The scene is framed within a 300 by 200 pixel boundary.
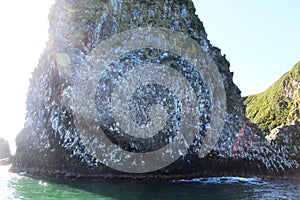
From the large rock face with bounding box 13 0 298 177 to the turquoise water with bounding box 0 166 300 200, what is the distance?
255 inches

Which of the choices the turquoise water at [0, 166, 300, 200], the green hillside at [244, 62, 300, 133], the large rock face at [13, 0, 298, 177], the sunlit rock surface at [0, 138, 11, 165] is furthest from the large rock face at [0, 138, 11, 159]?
the green hillside at [244, 62, 300, 133]

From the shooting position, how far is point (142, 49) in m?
48.2

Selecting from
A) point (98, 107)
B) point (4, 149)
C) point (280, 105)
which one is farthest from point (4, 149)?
point (280, 105)

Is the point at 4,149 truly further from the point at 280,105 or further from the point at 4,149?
the point at 280,105

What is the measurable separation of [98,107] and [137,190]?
570 inches

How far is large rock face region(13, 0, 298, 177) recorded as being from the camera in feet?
144

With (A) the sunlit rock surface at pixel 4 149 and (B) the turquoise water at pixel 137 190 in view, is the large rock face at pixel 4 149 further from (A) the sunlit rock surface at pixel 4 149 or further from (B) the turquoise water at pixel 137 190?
(B) the turquoise water at pixel 137 190

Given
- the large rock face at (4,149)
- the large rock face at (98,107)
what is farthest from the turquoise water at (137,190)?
the large rock face at (4,149)

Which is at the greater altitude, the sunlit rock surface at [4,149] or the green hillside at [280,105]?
the green hillside at [280,105]

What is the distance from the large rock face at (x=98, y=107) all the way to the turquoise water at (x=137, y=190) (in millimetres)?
6480

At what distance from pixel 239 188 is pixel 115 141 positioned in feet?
56.2

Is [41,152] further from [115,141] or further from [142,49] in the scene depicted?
[142,49]

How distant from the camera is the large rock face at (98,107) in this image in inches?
1727

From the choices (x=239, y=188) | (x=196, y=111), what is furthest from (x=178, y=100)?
(x=239, y=188)
